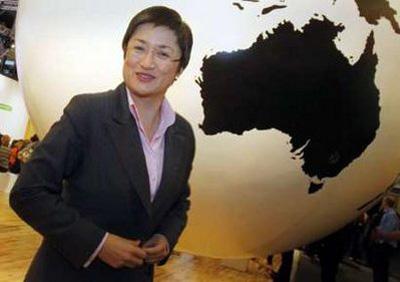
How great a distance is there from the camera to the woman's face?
2.94 feet

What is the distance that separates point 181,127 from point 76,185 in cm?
26

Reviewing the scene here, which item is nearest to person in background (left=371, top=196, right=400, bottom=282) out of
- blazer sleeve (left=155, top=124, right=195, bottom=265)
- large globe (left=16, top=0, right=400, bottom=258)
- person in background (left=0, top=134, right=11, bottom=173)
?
large globe (left=16, top=0, right=400, bottom=258)

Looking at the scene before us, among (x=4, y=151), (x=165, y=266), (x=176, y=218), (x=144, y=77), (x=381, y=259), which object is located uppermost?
(x=144, y=77)

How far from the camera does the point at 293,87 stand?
109 centimetres

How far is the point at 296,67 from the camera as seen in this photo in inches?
42.6

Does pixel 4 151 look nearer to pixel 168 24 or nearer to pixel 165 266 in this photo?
pixel 165 266

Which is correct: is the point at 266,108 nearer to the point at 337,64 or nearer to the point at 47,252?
the point at 337,64

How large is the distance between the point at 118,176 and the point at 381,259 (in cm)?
407

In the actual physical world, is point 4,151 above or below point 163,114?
below

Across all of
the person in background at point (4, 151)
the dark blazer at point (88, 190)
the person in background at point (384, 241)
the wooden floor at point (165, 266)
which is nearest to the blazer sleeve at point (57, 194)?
the dark blazer at point (88, 190)

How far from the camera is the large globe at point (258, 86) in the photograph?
42.0 inches

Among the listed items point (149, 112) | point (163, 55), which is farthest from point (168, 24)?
Answer: point (149, 112)

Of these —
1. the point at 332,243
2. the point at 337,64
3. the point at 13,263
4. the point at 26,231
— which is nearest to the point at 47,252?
the point at 337,64

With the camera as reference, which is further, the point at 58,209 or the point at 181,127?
the point at 181,127
